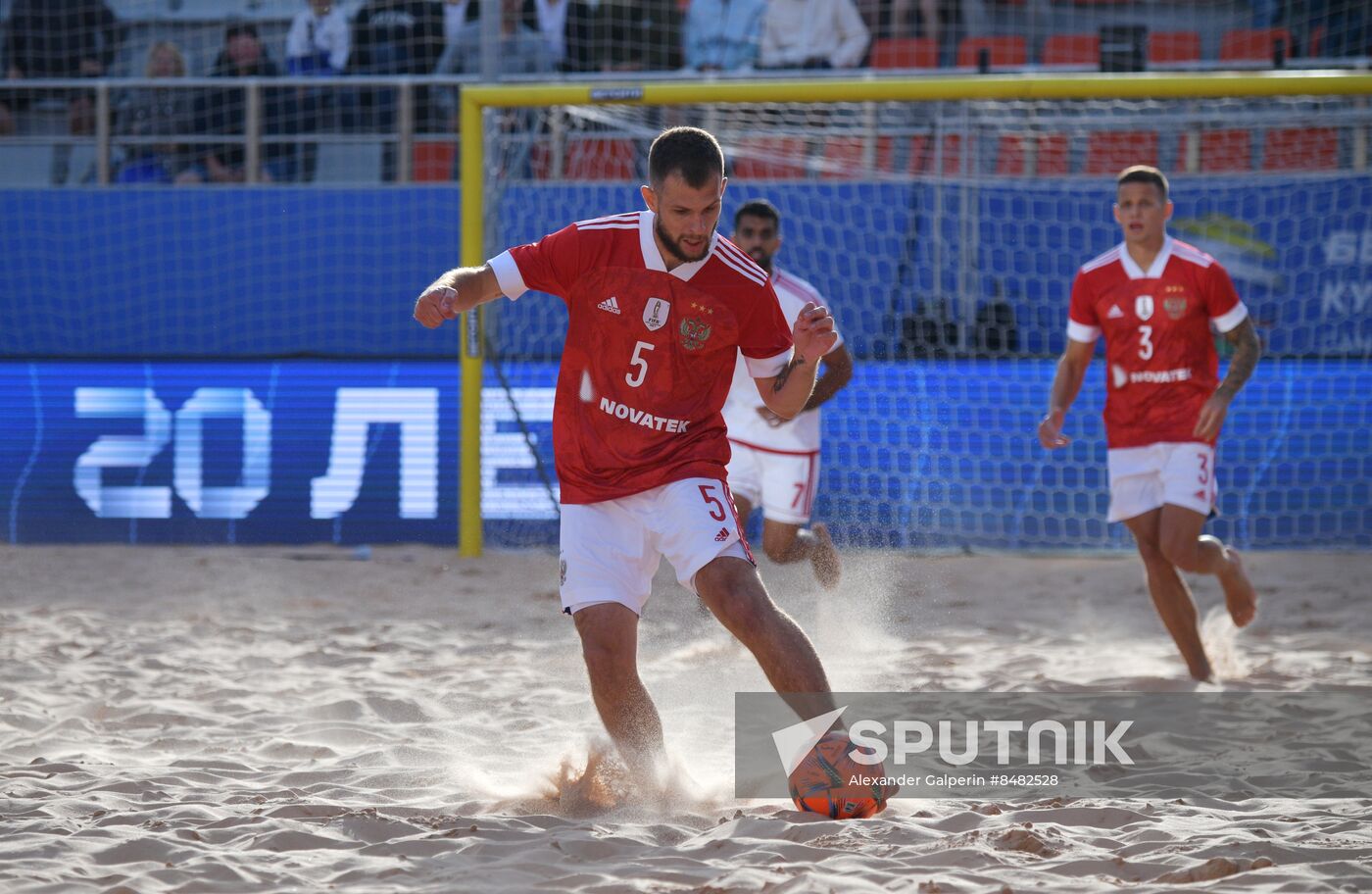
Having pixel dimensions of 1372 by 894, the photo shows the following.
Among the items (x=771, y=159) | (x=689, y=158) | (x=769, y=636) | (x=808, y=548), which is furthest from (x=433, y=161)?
(x=769, y=636)

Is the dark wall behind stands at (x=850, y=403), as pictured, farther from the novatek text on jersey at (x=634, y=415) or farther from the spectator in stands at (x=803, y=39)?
the novatek text on jersey at (x=634, y=415)

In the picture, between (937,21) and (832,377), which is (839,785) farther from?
(937,21)

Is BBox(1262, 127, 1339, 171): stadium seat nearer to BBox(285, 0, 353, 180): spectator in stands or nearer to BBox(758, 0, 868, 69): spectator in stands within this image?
BBox(758, 0, 868, 69): spectator in stands

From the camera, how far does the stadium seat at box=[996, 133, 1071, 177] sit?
1058 centimetres

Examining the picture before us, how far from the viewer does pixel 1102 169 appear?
10.6m

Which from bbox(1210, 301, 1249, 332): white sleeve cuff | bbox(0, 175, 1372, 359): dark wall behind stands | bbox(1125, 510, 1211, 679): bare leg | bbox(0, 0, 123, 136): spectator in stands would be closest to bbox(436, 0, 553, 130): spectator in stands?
bbox(0, 175, 1372, 359): dark wall behind stands

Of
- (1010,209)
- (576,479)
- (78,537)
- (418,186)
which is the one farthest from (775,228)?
(78,537)

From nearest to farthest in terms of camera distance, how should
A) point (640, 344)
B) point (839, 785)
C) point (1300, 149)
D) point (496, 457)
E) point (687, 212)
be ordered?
point (839, 785) → point (687, 212) → point (640, 344) → point (496, 457) → point (1300, 149)

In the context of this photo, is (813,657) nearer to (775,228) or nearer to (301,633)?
(775,228)

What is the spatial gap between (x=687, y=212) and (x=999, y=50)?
27.8 ft

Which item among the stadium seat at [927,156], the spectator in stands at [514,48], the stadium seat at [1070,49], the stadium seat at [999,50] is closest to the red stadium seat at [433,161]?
the spectator in stands at [514,48]

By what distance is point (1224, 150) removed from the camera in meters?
10.4

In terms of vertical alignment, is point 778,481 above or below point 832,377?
below

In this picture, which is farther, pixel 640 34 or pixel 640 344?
pixel 640 34
